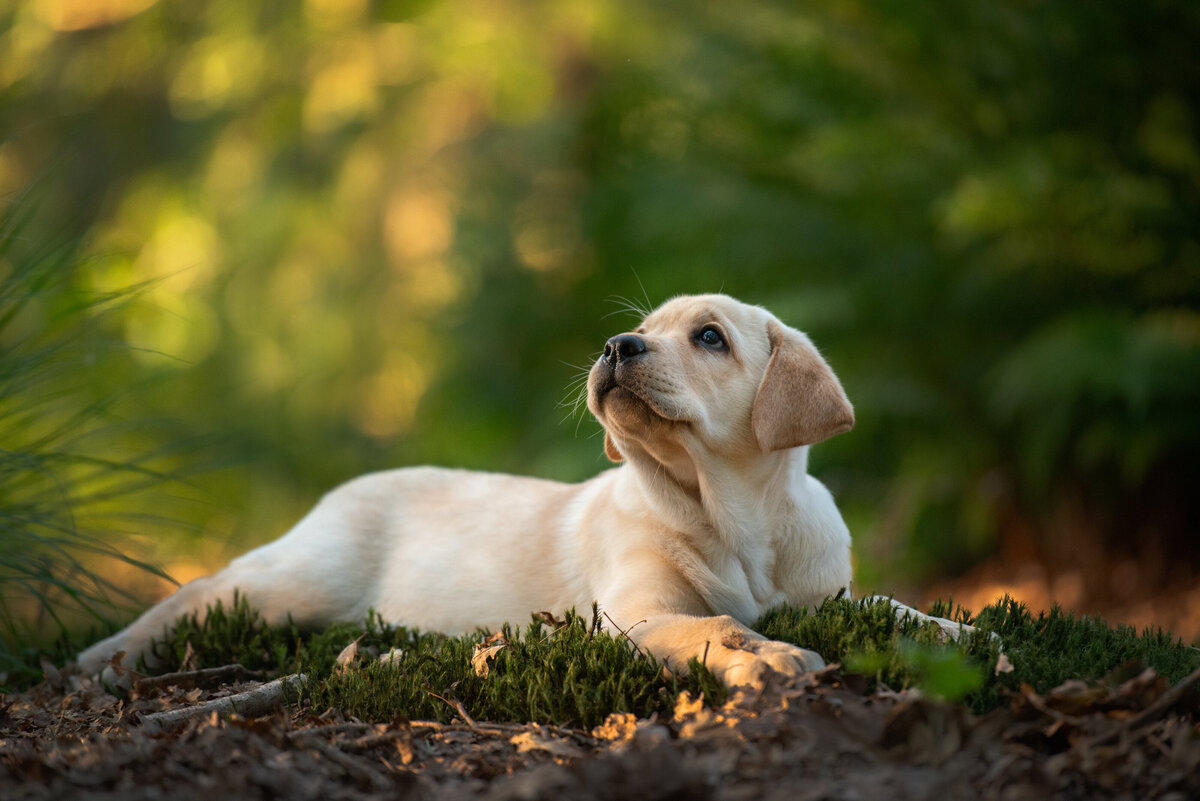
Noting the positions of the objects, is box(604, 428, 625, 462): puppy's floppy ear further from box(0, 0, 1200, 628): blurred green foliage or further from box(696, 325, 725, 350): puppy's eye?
box(0, 0, 1200, 628): blurred green foliage

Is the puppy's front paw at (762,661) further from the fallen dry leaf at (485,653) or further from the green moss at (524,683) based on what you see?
the fallen dry leaf at (485,653)

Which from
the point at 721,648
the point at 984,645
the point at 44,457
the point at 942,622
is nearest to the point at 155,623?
the point at 44,457

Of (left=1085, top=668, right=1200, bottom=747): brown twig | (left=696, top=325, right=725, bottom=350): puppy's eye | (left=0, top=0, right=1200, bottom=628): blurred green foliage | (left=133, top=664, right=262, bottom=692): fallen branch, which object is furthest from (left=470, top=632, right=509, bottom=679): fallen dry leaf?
(left=0, top=0, right=1200, bottom=628): blurred green foliage

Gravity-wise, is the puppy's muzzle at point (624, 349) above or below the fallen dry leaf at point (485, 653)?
above

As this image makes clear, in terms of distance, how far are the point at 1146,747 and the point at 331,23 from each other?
33.7 feet

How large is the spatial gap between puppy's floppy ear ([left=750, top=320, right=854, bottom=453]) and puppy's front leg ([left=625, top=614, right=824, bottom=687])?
73 cm

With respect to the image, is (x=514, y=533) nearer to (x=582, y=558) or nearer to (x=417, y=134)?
(x=582, y=558)

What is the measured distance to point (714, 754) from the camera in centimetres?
196

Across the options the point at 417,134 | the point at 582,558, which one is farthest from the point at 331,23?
the point at 582,558

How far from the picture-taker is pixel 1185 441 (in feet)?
18.9

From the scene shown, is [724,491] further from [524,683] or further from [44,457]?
[44,457]

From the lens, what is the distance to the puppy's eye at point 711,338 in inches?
140

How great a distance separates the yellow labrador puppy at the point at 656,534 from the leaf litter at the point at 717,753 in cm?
58

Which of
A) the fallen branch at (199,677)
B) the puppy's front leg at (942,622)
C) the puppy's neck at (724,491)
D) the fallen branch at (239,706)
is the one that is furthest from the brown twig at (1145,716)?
the fallen branch at (199,677)
